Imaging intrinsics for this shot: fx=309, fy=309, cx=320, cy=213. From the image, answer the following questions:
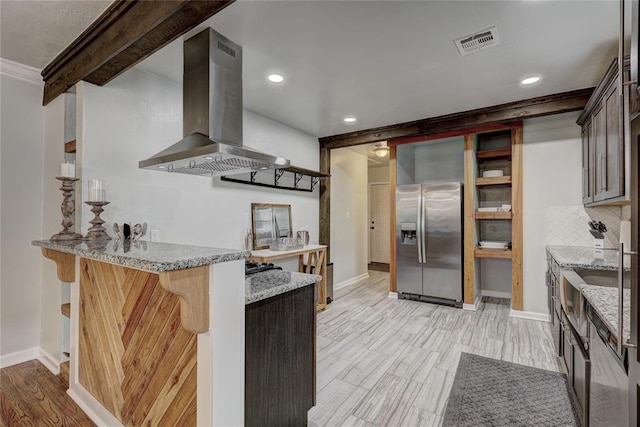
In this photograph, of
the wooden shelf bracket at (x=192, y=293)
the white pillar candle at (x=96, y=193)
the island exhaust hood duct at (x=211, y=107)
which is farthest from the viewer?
the white pillar candle at (x=96, y=193)

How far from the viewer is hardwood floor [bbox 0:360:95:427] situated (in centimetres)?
192

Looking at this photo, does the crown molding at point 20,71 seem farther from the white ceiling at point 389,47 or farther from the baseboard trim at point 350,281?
the baseboard trim at point 350,281

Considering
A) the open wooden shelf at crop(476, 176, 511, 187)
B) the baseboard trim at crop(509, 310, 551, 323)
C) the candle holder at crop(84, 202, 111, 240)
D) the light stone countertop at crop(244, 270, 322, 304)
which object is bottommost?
the baseboard trim at crop(509, 310, 551, 323)

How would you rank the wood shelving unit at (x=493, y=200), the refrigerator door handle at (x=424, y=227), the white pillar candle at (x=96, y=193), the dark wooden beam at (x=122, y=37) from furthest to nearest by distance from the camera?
the refrigerator door handle at (x=424, y=227), the wood shelving unit at (x=493, y=200), the white pillar candle at (x=96, y=193), the dark wooden beam at (x=122, y=37)

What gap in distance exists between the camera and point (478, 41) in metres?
2.22

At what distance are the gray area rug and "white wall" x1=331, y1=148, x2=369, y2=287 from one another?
9.45 feet

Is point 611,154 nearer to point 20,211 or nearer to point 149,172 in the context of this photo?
→ point 149,172

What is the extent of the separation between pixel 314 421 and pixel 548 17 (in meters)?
2.96

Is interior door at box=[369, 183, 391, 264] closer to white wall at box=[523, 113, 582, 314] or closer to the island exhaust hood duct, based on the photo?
white wall at box=[523, 113, 582, 314]

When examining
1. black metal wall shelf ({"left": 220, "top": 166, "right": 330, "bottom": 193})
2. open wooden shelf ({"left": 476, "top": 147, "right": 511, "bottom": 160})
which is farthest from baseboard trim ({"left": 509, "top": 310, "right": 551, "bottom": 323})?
black metal wall shelf ({"left": 220, "top": 166, "right": 330, "bottom": 193})

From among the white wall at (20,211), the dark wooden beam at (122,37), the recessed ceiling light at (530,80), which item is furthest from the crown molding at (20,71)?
the recessed ceiling light at (530,80)

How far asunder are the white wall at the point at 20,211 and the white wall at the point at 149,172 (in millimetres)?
751

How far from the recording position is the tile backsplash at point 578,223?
331 centimetres

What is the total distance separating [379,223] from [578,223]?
4.55m
